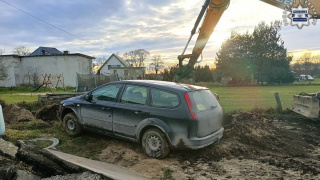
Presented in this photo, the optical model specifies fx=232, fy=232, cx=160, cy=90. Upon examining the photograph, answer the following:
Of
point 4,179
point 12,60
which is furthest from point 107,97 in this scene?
point 12,60

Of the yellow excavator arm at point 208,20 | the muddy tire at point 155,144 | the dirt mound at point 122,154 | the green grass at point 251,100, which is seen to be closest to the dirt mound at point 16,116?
the dirt mound at point 122,154

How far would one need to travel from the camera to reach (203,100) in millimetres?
5312

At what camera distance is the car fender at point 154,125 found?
16.2 feet

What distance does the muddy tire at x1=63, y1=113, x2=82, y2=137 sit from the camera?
6.52 meters

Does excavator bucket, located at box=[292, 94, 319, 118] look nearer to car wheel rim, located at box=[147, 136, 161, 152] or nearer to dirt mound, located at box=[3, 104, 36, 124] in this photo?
car wheel rim, located at box=[147, 136, 161, 152]

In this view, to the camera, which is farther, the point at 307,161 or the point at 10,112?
the point at 10,112

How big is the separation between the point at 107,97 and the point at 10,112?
6.21m

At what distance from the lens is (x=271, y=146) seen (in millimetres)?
5965

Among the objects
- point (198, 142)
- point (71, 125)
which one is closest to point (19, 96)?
point (71, 125)

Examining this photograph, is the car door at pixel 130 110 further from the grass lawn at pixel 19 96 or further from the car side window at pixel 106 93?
the grass lawn at pixel 19 96

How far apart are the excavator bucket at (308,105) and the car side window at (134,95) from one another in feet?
19.7

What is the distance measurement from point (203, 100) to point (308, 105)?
202 inches

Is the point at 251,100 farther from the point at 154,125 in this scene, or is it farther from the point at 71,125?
the point at 71,125

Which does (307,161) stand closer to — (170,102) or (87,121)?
(170,102)
